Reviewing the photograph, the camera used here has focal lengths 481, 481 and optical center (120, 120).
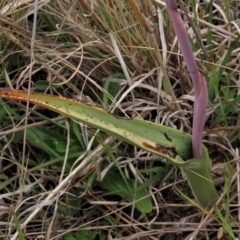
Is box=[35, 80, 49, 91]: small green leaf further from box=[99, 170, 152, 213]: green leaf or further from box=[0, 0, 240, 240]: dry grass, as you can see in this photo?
box=[99, 170, 152, 213]: green leaf

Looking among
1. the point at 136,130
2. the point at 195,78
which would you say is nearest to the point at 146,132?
the point at 136,130

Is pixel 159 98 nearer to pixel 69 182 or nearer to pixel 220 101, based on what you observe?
pixel 220 101

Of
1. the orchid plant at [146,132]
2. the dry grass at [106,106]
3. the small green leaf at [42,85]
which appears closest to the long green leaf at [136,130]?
the orchid plant at [146,132]

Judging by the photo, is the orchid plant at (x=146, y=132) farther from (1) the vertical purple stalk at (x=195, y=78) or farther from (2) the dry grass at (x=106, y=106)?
(2) the dry grass at (x=106, y=106)

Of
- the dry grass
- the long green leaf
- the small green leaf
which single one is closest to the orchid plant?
the long green leaf

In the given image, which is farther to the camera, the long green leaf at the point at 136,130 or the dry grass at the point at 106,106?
the dry grass at the point at 106,106

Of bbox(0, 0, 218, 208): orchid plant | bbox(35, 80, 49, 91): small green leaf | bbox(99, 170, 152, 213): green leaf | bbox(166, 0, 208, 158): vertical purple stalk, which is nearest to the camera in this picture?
bbox(166, 0, 208, 158): vertical purple stalk
